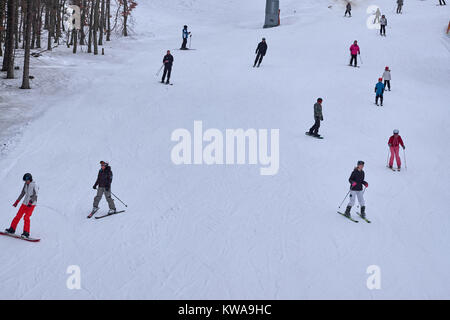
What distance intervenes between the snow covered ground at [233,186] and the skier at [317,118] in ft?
1.23

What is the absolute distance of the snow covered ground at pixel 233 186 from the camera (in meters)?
9.23

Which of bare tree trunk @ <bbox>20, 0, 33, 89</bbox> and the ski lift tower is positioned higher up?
the ski lift tower

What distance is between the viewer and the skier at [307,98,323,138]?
1672 centimetres

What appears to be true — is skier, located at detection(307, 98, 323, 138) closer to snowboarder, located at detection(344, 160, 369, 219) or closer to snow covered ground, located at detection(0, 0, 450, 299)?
snow covered ground, located at detection(0, 0, 450, 299)

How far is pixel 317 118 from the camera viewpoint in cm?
1698

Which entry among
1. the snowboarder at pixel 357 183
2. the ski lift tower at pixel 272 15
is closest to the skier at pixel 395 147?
the snowboarder at pixel 357 183

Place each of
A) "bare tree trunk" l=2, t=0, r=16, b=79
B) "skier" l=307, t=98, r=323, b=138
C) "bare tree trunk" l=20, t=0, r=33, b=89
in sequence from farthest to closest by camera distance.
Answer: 1. "bare tree trunk" l=2, t=0, r=16, b=79
2. "bare tree trunk" l=20, t=0, r=33, b=89
3. "skier" l=307, t=98, r=323, b=138

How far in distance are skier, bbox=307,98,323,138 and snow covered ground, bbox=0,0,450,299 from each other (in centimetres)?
37

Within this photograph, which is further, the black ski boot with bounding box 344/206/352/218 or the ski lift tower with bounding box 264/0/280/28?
the ski lift tower with bounding box 264/0/280/28

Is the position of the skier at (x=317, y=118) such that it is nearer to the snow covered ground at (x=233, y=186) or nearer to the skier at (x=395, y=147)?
the snow covered ground at (x=233, y=186)

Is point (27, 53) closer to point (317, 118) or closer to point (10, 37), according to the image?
point (10, 37)

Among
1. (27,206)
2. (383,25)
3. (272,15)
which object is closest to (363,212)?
(27,206)

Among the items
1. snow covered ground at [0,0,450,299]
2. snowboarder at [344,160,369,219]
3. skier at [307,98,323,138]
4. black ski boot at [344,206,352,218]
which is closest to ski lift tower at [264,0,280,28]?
snow covered ground at [0,0,450,299]

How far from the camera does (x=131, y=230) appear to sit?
36.2 ft
